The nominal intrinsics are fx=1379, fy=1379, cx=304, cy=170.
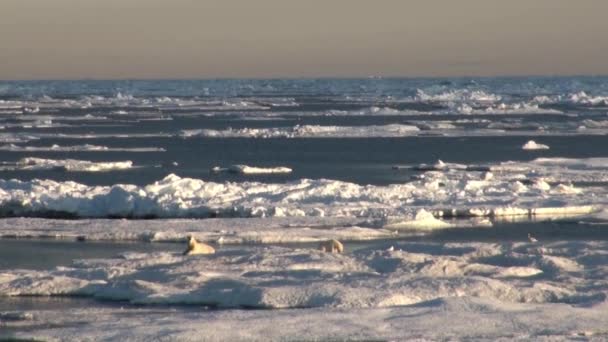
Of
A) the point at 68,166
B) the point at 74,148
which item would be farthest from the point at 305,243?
the point at 74,148

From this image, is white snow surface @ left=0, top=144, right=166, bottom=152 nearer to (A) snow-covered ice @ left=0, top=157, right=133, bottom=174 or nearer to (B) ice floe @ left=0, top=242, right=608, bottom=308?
(A) snow-covered ice @ left=0, top=157, right=133, bottom=174

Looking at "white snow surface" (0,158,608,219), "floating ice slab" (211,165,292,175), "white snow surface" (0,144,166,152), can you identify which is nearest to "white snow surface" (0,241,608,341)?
"white snow surface" (0,158,608,219)

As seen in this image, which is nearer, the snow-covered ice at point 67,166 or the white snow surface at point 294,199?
the white snow surface at point 294,199

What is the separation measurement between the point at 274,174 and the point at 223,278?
56.7ft

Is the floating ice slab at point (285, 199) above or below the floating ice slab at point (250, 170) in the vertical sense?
above

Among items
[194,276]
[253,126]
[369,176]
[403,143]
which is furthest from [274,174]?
[253,126]

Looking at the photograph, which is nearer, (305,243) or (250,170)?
(305,243)

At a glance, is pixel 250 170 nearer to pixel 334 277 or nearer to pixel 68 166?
pixel 68 166

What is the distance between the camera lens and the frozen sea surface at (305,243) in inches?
547

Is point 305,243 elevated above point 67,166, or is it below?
above

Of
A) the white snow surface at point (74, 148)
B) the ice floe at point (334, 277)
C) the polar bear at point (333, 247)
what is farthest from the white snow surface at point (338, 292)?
the white snow surface at point (74, 148)

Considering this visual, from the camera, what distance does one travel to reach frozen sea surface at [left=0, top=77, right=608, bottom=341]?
13.9 metres

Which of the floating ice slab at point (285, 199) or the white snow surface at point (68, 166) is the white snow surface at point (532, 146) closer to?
the white snow surface at point (68, 166)

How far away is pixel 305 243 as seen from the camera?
20.5 metres
